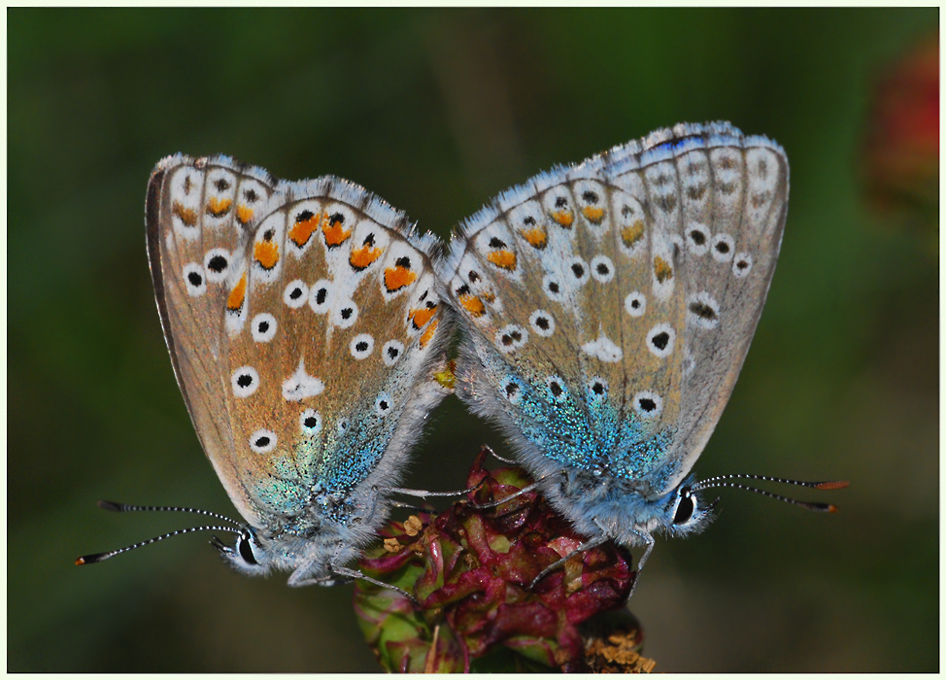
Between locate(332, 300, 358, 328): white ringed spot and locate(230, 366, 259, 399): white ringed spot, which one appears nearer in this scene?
locate(230, 366, 259, 399): white ringed spot

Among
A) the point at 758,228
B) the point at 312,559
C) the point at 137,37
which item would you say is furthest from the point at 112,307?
the point at 758,228

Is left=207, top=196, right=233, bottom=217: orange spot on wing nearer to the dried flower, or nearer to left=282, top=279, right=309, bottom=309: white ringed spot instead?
left=282, top=279, right=309, bottom=309: white ringed spot

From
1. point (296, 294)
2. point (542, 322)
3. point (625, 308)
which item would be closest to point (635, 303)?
point (625, 308)

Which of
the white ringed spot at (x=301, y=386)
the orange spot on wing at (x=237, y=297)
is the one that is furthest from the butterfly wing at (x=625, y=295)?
the orange spot on wing at (x=237, y=297)

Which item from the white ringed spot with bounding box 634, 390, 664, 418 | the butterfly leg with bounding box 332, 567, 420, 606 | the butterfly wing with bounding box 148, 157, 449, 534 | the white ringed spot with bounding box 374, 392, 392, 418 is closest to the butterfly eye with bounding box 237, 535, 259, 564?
the butterfly wing with bounding box 148, 157, 449, 534

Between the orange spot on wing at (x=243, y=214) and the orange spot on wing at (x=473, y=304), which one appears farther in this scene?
the orange spot on wing at (x=473, y=304)

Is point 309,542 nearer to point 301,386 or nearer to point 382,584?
point 382,584

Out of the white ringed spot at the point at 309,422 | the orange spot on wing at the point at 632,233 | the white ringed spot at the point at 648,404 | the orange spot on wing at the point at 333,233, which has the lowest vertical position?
the white ringed spot at the point at 648,404

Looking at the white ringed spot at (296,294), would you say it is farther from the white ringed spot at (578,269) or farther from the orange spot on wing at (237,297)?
the white ringed spot at (578,269)
